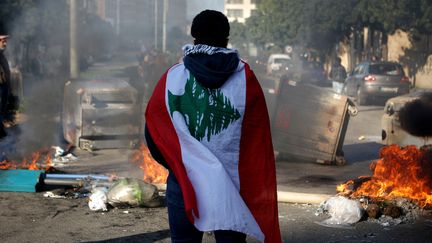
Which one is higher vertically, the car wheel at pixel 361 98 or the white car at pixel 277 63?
the car wheel at pixel 361 98

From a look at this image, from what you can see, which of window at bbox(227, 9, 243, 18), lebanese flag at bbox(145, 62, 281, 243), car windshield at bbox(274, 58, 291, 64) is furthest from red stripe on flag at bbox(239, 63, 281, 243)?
window at bbox(227, 9, 243, 18)

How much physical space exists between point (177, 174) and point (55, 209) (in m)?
4.12

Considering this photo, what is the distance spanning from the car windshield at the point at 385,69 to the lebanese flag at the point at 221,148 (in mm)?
21770

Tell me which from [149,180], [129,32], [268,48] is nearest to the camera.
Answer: [149,180]

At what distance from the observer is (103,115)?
11.8m

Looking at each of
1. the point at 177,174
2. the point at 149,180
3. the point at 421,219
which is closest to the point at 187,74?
the point at 177,174

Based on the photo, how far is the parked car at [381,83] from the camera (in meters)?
24.0

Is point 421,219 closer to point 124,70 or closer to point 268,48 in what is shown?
point 124,70

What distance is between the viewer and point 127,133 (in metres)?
12.0

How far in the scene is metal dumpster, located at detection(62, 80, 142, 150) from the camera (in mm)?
11758

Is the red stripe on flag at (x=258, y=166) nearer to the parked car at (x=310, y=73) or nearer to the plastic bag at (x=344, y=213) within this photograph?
the plastic bag at (x=344, y=213)

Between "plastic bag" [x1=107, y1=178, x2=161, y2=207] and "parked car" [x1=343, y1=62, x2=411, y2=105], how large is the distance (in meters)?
18.0

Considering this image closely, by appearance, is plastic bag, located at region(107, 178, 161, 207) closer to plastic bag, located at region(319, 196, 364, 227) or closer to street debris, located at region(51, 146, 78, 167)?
plastic bag, located at region(319, 196, 364, 227)

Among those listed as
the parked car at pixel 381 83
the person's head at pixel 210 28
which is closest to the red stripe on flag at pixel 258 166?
the person's head at pixel 210 28
